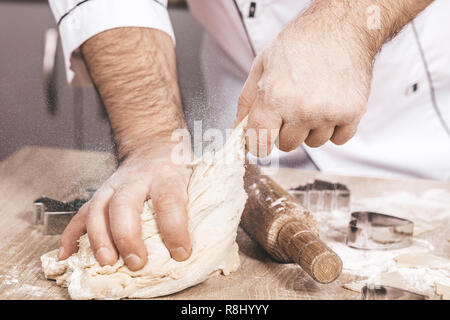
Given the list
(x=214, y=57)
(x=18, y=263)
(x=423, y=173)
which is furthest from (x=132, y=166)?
(x=423, y=173)

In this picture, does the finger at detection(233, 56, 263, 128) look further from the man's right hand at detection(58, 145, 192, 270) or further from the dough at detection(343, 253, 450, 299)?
the dough at detection(343, 253, 450, 299)

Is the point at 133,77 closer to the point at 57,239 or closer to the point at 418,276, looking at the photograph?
the point at 57,239

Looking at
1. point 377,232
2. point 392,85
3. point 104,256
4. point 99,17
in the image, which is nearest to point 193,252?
point 104,256

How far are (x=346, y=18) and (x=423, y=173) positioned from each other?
696mm

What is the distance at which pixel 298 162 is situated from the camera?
1437 mm

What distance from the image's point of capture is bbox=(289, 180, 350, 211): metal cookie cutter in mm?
1137

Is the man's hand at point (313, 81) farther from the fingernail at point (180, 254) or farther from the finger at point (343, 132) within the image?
the fingernail at point (180, 254)

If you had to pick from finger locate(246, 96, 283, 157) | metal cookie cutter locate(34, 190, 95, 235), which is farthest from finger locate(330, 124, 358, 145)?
metal cookie cutter locate(34, 190, 95, 235)

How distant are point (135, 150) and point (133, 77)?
0.56ft

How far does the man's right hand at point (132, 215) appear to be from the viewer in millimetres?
768

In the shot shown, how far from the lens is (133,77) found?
101cm

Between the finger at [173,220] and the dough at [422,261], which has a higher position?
the finger at [173,220]

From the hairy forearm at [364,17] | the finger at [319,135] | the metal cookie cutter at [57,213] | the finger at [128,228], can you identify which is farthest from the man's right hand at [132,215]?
the hairy forearm at [364,17]

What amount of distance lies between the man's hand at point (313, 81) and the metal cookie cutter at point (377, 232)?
21 centimetres
